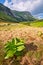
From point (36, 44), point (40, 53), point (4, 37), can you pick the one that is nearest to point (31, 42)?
point (36, 44)

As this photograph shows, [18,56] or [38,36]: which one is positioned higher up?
[38,36]

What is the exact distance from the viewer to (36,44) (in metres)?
12.6

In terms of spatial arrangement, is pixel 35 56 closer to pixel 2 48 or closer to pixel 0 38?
pixel 2 48

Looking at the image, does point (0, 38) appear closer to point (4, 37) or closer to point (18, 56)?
point (4, 37)

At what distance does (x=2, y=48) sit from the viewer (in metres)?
13.2

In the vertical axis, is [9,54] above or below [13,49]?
below

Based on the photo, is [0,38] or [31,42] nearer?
[31,42]

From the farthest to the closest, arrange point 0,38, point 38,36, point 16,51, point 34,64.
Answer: point 0,38
point 38,36
point 16,51
point 34,64

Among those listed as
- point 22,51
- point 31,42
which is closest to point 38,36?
point 31,42

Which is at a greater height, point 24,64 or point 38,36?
point 38,36

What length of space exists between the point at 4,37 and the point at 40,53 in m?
Answer: 4.51

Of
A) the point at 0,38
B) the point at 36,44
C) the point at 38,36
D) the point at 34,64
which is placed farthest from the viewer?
the point at 0,38

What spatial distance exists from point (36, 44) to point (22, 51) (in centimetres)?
120

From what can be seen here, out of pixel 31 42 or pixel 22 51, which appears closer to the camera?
pixel 22 51
